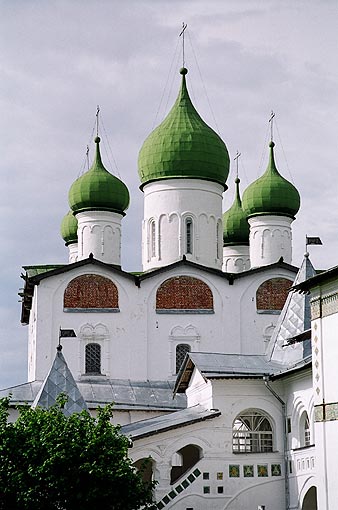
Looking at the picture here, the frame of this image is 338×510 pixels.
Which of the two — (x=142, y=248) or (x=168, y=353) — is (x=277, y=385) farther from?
(x=142, y=248)

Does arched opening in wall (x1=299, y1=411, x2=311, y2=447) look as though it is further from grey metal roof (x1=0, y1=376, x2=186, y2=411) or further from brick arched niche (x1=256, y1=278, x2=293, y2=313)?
brick arched niche (x1=256, y1=278, x2=293, y2=313)

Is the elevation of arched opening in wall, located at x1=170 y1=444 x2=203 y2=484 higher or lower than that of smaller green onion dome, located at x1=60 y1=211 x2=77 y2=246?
lower

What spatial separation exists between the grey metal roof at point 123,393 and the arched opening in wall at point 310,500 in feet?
20.2

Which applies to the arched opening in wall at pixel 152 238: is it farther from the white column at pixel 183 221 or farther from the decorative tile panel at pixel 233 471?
the decorative tile panel at pixel 233 471

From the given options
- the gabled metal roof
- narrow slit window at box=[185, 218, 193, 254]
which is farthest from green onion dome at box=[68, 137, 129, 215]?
the gabled metal roof

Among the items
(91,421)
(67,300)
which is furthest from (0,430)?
(67,300)

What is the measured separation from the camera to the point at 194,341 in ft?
87.2

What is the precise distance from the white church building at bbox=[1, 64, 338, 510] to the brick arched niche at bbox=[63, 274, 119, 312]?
0.09ft

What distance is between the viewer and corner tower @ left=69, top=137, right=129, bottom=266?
30.1m

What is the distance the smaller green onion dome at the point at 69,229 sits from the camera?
34969 mm

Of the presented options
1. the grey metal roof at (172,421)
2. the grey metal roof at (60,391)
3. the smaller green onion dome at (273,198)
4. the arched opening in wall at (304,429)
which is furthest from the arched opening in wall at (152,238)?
the arched opening in wall at (304,429)

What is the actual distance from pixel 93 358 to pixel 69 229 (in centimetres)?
946

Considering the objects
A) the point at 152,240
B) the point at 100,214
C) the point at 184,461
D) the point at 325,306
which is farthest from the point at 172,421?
the point at 100,214

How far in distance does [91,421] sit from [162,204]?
39.1ft
